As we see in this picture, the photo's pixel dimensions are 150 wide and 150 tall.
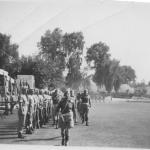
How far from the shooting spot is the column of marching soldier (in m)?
6.83

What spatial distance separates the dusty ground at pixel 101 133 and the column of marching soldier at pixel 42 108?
21 cm

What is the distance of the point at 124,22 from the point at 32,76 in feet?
7.81

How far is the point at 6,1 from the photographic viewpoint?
812 cm

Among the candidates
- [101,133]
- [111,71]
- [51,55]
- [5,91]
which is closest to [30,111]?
[51,55]

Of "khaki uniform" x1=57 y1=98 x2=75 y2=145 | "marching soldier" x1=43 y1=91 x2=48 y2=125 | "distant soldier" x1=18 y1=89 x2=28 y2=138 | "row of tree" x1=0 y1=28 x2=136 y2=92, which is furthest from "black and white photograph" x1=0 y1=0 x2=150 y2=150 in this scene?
"khaki uniform" x1=57 y1=98 x2=75 y2=145

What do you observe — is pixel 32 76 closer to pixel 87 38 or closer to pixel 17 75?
pixel 17 75

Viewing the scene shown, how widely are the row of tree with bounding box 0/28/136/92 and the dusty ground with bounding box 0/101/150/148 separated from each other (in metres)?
0.98

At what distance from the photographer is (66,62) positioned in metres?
8.06

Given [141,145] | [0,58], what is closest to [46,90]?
[0,58]

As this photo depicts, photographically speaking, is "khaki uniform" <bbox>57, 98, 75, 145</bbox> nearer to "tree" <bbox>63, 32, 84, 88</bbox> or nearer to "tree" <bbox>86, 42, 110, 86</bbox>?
"tree" <bbox>63, 32, 84, 88</bbox>

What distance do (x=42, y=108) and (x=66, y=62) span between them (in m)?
1.38

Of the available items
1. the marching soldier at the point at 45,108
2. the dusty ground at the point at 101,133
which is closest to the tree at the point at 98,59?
the dusty ground at the point at 101,133

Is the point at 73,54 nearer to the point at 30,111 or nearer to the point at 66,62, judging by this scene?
the point at 66,62

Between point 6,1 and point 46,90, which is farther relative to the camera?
point 46,90
